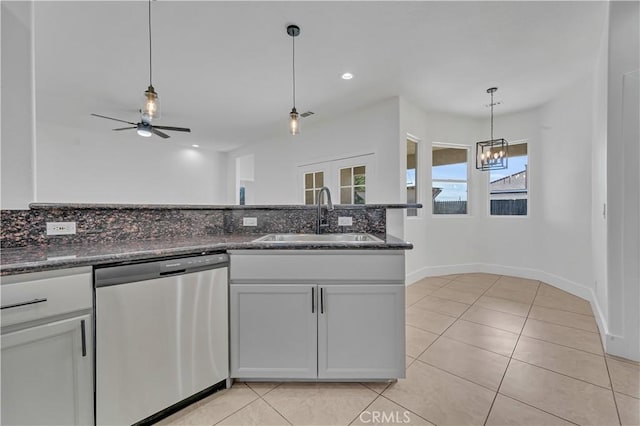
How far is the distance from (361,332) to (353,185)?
9.96 feet

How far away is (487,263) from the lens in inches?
173

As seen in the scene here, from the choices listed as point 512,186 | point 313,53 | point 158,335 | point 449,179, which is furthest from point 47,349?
point 512,186

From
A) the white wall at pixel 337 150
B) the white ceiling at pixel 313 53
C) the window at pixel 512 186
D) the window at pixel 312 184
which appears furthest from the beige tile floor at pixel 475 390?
the window at pixel 312 184

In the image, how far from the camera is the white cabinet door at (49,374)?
3.16ft

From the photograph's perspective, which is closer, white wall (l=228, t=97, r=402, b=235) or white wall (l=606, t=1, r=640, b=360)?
white wall (l=606, t=1, r=640, b=360)

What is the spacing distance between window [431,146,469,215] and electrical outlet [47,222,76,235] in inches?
170

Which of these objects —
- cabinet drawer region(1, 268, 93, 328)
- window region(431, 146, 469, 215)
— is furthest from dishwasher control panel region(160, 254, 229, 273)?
window region(431, 146, 469, 215)

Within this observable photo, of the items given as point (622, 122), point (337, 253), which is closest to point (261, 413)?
point (337, 253)

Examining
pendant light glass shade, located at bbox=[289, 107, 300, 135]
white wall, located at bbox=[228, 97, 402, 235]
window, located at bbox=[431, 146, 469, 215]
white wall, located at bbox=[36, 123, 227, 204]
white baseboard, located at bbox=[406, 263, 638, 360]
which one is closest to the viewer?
white baseboard, located at bbox=[406, 263, 638, 360]

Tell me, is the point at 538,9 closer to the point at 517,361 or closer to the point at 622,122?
the point at 622,122

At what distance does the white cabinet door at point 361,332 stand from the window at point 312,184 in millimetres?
3399

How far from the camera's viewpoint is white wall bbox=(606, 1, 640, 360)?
1876 mm

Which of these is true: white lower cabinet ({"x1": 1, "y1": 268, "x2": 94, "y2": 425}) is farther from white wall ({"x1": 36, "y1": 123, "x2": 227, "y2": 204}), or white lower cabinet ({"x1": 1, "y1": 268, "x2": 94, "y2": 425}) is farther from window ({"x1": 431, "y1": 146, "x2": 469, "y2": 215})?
white wall ({"x1": 36, "y1": 123, "x2": 227, "y2": 204})

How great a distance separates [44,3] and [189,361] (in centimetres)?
281
